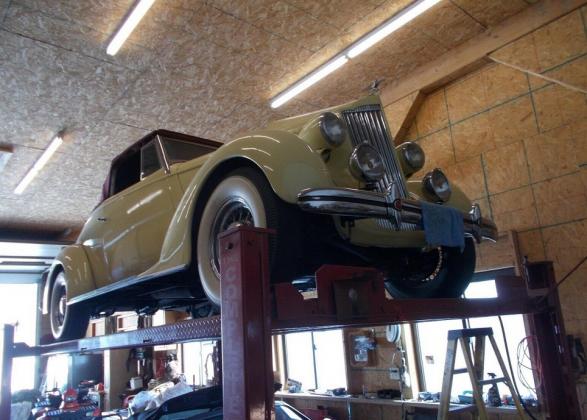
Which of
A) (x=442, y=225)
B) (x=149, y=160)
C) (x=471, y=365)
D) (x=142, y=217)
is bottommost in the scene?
(x=471, y=365)

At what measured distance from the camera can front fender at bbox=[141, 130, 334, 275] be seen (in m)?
2.05

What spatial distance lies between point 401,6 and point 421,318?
13.3ft

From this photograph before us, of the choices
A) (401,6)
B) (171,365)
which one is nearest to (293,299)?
(401,6)

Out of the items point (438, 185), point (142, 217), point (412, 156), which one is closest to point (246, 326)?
point (438, 185)

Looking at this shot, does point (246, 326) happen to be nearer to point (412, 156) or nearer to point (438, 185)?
point (438, 185)

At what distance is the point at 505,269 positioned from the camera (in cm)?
524

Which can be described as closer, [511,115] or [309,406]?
[511,115]

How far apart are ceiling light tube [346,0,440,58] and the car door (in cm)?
286

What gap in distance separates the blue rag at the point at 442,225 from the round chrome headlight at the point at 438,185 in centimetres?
45

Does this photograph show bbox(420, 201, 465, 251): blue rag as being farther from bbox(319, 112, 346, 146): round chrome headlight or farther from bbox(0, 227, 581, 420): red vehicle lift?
bbox(319, 112, 346, 146): round chrome headlight

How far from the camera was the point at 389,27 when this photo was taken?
5172mm

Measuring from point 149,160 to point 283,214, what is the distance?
2.04m

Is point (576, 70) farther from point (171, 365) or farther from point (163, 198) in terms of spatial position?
point (171, 365)

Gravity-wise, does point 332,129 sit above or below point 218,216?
above
